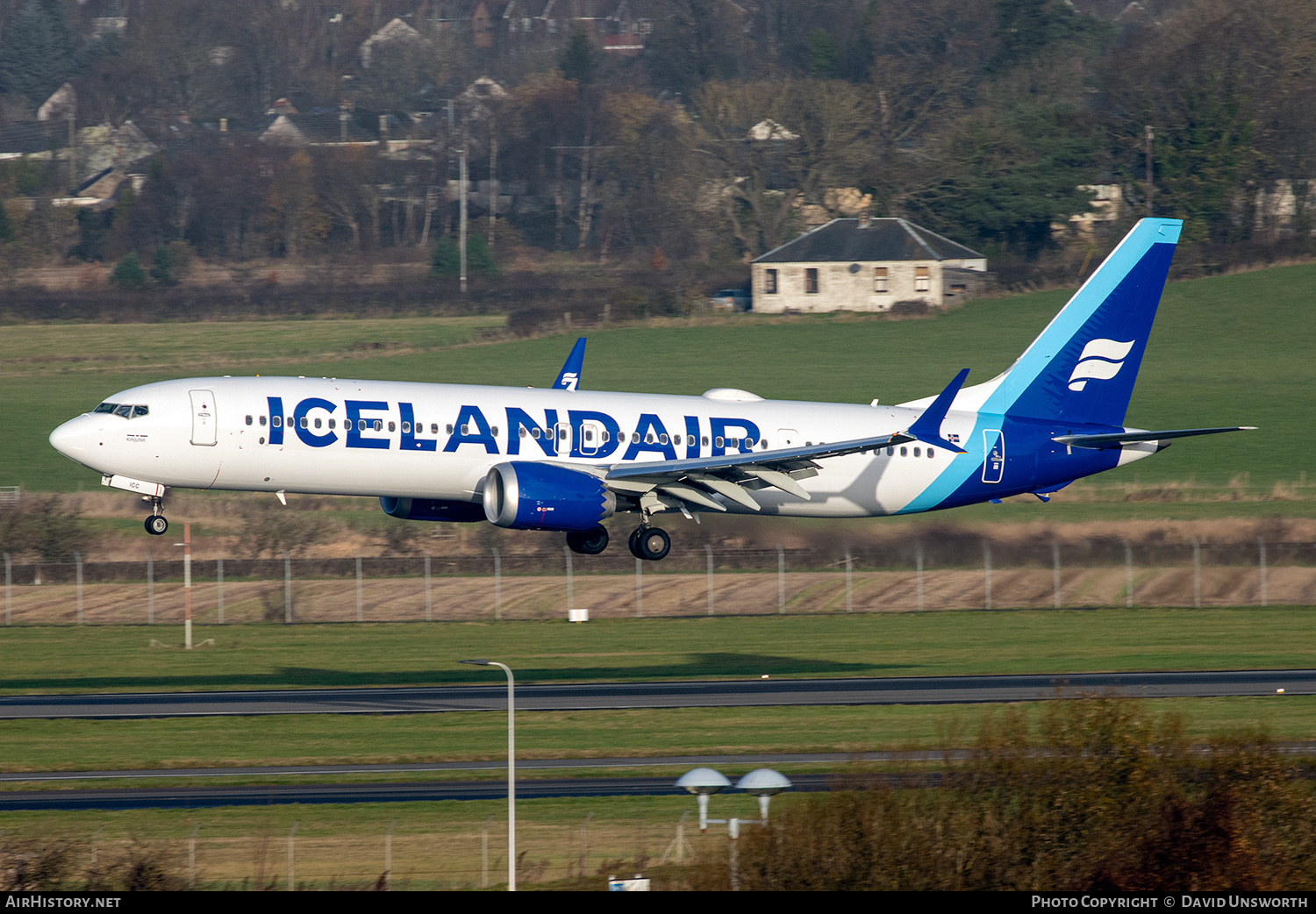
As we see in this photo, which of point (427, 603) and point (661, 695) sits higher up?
point (661, 695)

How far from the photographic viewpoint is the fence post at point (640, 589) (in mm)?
80438

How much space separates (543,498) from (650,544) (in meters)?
5.22

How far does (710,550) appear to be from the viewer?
8419cm

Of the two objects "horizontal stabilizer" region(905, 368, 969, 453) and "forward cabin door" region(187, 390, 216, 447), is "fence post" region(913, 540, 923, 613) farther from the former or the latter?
"forward cabin door" region(187, 390, 216, 447)

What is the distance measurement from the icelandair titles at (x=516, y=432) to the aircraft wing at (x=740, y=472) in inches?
29.8

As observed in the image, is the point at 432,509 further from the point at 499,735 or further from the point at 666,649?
the point at 666,649

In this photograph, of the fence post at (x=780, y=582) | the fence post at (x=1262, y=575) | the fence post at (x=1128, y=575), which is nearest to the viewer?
the fence post at (x=780, y=582)

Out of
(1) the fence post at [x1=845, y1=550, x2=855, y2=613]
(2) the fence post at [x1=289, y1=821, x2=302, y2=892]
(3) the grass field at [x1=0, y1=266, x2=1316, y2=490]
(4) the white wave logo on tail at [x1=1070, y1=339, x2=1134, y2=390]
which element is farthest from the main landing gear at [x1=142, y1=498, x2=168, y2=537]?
(3) the grass field at [x1=0, y1=266, x2=1316, y2=490]

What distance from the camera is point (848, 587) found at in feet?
272

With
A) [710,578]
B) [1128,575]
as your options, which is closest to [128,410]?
[710,578]

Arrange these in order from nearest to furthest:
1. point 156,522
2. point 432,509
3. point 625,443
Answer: point 156,522, point 625,443, point 432,509

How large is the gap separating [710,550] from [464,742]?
34027 mm

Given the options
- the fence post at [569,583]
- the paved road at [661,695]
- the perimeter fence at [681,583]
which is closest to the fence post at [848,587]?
the perimeter fence at [681,583]

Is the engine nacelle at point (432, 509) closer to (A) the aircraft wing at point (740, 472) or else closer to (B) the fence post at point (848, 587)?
(A) the aircraft wing at point (740, 472)
